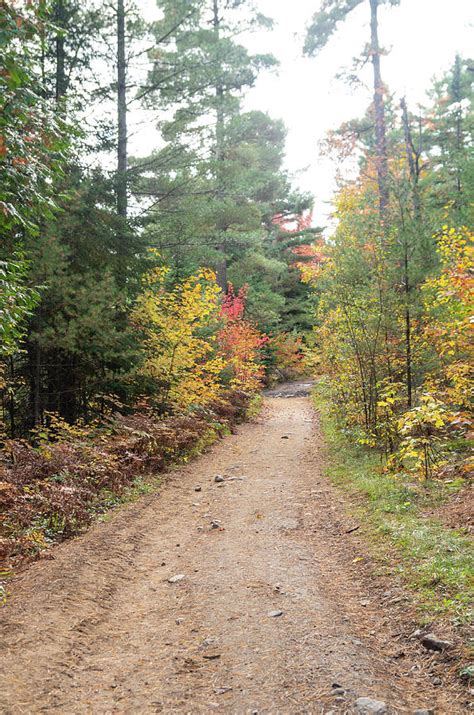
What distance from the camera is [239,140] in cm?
2042

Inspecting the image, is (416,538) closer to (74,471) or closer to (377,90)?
(74,471)

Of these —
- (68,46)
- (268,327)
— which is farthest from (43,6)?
(268,327)

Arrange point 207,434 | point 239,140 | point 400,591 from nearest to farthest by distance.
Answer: point 400,591 < point 207,434 < point 239,140

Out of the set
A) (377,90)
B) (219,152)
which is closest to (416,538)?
(377,90)

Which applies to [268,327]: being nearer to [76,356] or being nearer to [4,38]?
[76,356]

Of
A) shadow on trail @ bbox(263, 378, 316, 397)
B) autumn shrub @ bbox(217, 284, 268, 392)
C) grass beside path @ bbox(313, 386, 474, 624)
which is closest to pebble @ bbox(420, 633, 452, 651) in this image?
grass beside path @ bbox(313, 386, 474, 624)

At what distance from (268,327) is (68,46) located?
17.2 m

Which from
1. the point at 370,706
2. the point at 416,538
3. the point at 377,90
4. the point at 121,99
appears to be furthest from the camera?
the point at 377,90

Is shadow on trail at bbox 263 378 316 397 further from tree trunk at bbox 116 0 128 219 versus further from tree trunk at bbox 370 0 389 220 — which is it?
tree trunk at bbox 116 0 128 219

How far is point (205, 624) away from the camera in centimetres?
409

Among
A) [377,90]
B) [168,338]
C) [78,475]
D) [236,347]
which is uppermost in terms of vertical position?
[377,90]

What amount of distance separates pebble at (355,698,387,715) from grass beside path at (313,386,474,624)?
1030mm

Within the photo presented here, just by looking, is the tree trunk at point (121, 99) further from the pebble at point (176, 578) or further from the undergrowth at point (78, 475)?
the pebble at point (176, 578)

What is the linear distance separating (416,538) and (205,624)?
7.73ft
